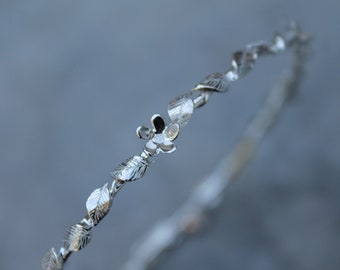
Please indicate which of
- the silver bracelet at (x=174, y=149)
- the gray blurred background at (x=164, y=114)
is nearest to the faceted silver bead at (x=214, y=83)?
the silver bracelet at (x=174, y=149)

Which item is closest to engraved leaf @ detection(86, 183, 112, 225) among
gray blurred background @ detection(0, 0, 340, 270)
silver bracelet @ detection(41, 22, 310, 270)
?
silver bracelet @ detection(41, 22, 310, 270)

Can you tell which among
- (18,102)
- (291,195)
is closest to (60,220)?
(18,102)

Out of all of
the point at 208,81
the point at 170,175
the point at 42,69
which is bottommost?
the point at 208,81

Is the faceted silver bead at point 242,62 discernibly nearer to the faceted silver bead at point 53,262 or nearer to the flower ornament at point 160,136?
the flower ornament at point 160,136

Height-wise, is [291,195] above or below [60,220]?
below

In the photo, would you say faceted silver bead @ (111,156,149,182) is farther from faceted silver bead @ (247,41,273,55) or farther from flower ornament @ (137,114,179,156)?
faceted silver bead @ (247,41,273,55)

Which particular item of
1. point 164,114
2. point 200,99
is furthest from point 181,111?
point 164,114

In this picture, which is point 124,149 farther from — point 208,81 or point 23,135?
point 208,81
